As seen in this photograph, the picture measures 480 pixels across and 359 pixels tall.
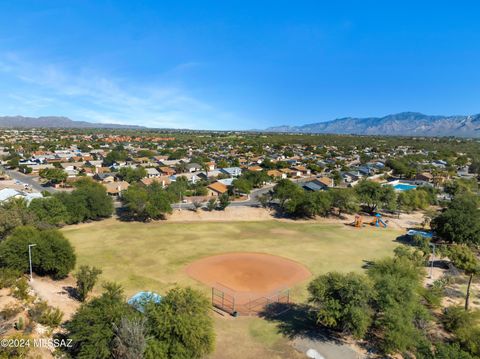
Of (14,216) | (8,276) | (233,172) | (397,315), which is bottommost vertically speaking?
(8,276)

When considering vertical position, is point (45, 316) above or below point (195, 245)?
above

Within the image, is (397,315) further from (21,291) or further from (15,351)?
(21,291)

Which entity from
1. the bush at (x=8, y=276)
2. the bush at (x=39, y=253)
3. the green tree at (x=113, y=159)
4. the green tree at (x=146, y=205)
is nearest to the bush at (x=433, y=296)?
the bush at (x=39, y=253)

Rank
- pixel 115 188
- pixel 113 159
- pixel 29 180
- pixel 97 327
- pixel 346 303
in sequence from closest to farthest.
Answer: pixel 97 327, pixel 346 303, pixel 115 188, pixel 29 180, pixel 113 159

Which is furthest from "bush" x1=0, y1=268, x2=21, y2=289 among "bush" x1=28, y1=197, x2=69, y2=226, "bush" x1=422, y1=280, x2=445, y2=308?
"bush" x1=422, y1=280, x2=445, y2=308

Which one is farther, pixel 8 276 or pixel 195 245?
pixel 195 245

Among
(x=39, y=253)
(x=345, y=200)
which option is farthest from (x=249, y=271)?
(x=345, y=200)

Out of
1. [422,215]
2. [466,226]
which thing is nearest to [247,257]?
[466,226]

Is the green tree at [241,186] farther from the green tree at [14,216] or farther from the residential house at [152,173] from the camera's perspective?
the green tree at [14,216]

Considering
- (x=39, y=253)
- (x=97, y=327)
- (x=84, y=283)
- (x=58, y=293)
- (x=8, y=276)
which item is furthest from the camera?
(x=39, y=253)
